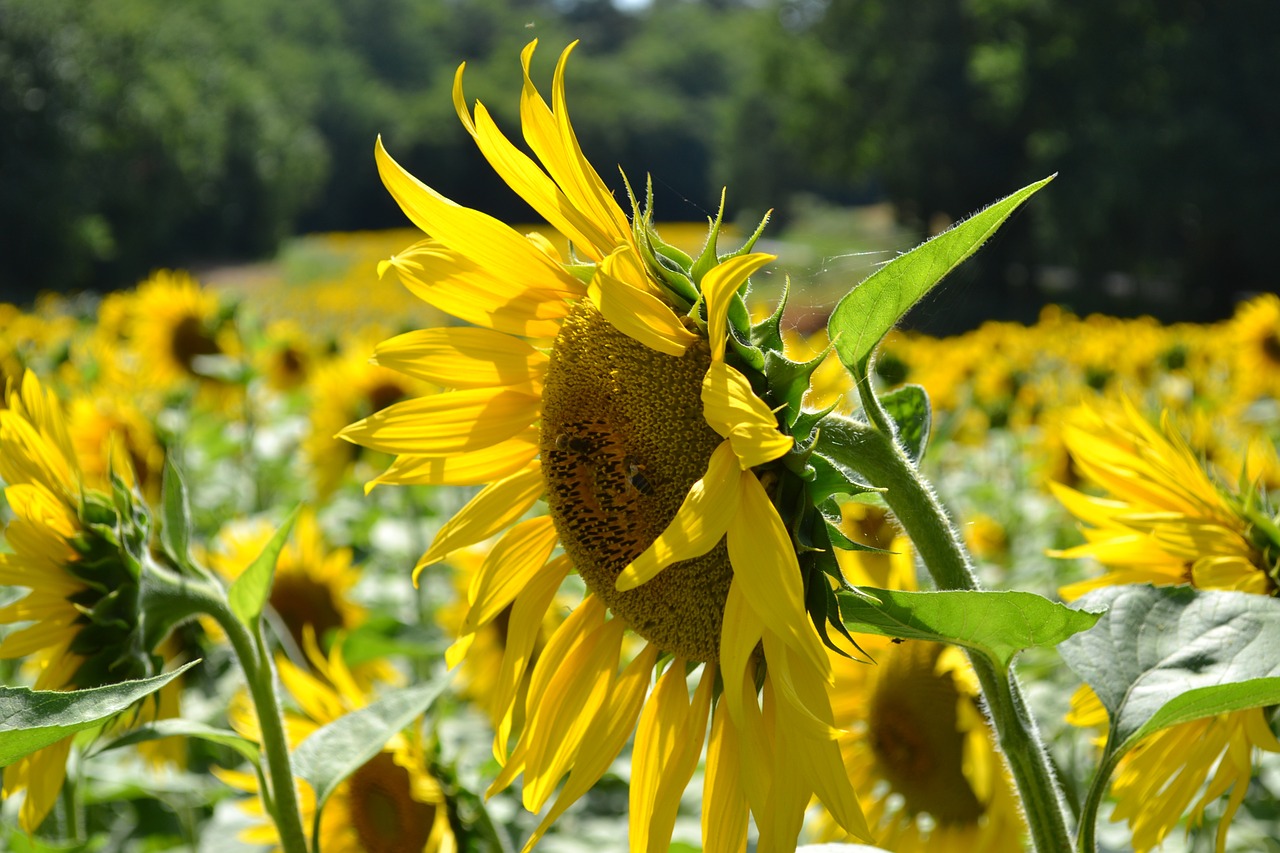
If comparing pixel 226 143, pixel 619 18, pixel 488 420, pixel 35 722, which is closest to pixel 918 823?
pixel 488 420

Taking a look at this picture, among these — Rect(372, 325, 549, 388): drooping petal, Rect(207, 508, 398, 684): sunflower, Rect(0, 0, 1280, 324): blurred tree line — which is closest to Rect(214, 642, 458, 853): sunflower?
Rect(372, 325, 549, 388): drooping petal

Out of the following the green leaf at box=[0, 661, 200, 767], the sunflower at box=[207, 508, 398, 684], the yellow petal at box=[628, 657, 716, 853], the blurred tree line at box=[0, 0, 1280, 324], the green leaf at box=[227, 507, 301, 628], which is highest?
the green leaf at box=[0, 661, 200, 767]

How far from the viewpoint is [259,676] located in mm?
879

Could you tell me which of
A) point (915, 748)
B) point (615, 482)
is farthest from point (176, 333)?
point (615, 482)

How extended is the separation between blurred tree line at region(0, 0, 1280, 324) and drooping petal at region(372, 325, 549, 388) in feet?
Result: 20.0

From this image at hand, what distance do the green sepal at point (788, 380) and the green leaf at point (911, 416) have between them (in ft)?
0.44

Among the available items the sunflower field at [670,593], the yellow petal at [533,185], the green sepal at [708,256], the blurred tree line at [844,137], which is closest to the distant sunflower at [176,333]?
the sunflower field at [670,593]

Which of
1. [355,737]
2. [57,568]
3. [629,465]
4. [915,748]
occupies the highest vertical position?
[629,465]

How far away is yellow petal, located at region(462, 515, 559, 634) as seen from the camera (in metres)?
0.81

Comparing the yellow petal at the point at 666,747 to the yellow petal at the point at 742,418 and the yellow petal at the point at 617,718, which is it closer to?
the yellow petal at the point at 617,718

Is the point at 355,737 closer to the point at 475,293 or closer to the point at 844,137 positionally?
the point at 475,293

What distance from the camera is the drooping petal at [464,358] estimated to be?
80 centimetres

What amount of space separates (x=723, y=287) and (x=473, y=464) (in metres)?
0.28

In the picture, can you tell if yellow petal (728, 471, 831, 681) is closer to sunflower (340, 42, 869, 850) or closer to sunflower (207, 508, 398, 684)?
sunflower (340, 42, 869, 850)
